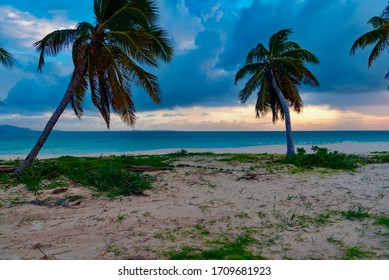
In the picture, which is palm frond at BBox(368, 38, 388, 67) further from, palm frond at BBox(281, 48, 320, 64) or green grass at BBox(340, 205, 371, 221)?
green grass at BBox(340, 205, 371, 221)

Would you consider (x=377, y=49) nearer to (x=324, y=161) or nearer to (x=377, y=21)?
(x=377, y=21)

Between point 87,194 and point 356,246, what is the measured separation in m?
5.26

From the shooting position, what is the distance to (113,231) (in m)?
4.15

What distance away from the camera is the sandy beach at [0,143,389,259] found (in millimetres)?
3541

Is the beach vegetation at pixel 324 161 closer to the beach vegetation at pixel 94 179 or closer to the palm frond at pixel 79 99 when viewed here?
the beach vegetation at pixel 94 179

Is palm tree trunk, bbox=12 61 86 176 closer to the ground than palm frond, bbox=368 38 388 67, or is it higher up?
closer to the ground

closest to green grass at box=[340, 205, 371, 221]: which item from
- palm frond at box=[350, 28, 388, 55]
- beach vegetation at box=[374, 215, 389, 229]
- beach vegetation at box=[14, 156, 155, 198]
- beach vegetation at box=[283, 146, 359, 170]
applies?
beach vegetation at box=[374, 215, 389, 229]

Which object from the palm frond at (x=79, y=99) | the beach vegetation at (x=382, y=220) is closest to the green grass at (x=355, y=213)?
the beach vegetation at (x=382, y=220)

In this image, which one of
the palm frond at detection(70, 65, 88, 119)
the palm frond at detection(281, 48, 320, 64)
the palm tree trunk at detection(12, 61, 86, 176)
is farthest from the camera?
the palm frond at detection(281, 48, 320, 64)

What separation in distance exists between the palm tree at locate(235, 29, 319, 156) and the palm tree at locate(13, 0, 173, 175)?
6453 millimetres

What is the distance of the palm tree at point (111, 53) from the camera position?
811cm

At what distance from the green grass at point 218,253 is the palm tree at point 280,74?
37.7ft
